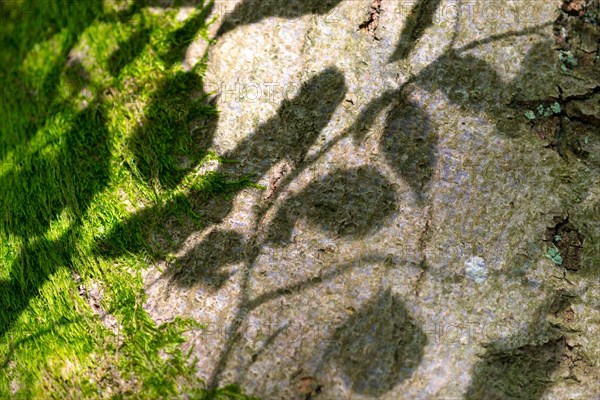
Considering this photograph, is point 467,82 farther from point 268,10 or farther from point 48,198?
point 48,198

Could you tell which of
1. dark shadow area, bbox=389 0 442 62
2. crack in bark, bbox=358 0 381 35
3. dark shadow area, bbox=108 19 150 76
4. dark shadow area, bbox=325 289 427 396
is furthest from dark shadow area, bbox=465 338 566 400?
Result: dark shadow area, bbox=108 19 150 76

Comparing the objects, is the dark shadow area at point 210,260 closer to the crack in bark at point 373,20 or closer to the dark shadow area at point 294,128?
the dark shadow area at point 294,128

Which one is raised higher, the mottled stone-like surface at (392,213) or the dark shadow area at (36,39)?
the dark shadow area at (36,39)

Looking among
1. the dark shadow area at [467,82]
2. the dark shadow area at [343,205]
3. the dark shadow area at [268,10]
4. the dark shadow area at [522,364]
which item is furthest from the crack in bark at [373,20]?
the dark shadow area at [522,364]

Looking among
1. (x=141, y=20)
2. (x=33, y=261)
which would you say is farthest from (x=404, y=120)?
(x=33, y=261)

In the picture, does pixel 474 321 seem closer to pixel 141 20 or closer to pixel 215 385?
pixel 215 385

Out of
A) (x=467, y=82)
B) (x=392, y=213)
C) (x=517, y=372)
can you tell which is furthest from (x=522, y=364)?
(x=467, y=82)

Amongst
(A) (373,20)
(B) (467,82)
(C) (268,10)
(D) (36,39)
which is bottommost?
(B) (467,82)
